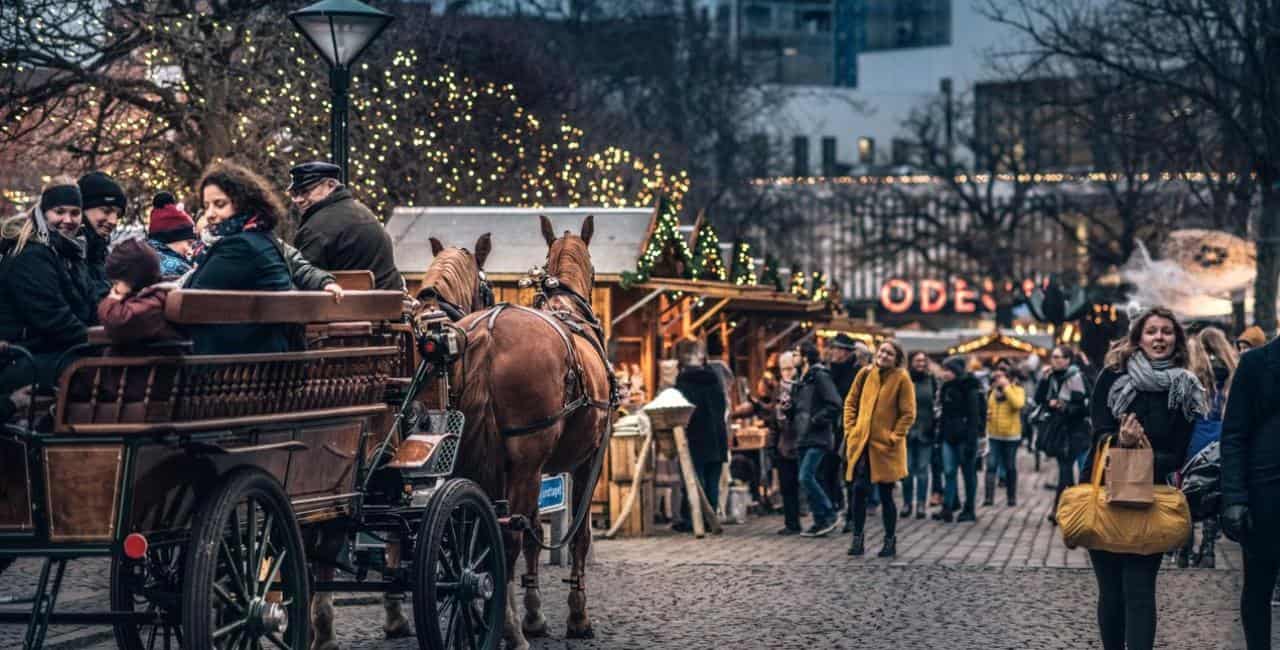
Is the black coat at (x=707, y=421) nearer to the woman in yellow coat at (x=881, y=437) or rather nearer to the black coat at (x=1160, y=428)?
the woman in yellow coat at (x=881, y=437)

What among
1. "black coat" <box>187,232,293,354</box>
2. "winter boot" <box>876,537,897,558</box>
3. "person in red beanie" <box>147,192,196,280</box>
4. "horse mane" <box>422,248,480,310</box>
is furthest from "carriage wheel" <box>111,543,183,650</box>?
"winter boot" <box>876,537,897,558</box>

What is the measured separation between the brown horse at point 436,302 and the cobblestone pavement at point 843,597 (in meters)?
0.22

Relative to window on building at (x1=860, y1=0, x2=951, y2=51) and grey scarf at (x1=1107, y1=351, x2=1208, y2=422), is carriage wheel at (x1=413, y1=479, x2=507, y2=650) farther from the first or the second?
window on building at (x1=860, y1=0, x2=951, y2=51)

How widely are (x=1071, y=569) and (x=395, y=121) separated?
585 inches

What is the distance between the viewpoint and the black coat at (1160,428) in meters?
9.65

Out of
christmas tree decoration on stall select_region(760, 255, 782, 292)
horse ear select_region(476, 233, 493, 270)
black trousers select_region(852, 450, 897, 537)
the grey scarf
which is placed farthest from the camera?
christmas tree decoration on stall select_region(760, 255, 782, 292)

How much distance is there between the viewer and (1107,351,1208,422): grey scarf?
9.61 meters

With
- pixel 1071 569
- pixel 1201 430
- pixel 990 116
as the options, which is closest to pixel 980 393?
pixel 1071 569

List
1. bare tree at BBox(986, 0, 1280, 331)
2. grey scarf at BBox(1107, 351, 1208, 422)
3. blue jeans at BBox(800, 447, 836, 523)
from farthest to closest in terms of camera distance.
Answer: bare tree at BBox(986, 0, 1280, 331) < blue jeans at BBox(800, 447, 836, 523) < grey scarf at BBox(1107, 351, 1208, 422)

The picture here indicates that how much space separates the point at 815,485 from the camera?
20.5 m

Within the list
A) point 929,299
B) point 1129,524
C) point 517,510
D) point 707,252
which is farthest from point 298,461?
point 929,299

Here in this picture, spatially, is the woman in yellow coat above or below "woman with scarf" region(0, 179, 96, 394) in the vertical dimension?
below

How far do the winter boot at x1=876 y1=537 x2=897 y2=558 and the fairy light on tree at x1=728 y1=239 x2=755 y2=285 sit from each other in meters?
10.5

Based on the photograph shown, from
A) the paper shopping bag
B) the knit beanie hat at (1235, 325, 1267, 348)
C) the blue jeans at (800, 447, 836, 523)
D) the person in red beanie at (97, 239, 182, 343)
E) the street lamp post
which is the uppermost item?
the street lamp post
